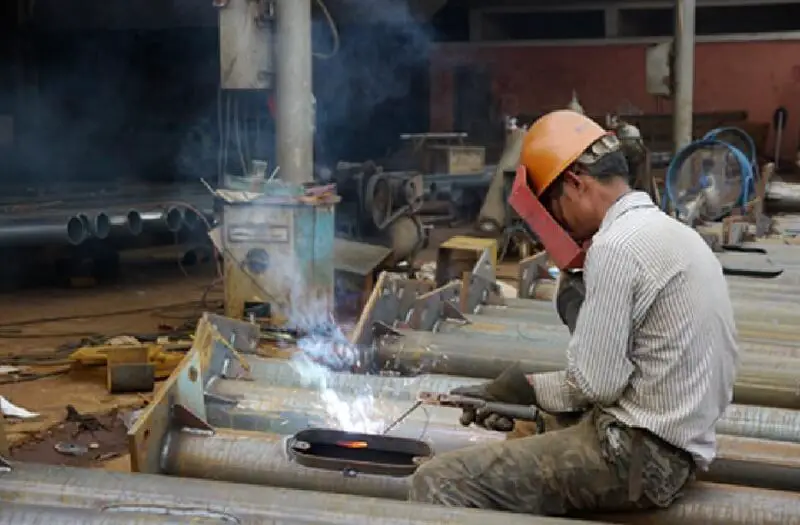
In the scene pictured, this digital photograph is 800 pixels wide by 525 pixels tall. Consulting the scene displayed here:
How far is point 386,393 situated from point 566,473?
4.39 feet

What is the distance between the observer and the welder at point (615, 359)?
2.80 m

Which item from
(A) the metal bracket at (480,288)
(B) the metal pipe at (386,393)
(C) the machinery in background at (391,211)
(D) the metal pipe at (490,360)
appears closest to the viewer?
(B) the metal pipe at (386,393)

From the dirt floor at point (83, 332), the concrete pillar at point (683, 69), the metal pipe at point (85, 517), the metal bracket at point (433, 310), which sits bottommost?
the dirt floor at point (83, 332)

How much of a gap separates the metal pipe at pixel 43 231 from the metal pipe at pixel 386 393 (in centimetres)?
424

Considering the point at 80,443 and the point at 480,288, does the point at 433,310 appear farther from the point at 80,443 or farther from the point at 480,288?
the point at 80,443

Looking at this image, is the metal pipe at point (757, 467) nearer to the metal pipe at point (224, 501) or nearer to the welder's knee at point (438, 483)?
the metal pipe at point (224, 501)

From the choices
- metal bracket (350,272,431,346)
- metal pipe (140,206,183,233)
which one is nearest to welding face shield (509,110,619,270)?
metal bracket (350,272,431,346)

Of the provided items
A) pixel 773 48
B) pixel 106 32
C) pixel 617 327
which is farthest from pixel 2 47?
pixel 617 327

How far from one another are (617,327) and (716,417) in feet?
1.40

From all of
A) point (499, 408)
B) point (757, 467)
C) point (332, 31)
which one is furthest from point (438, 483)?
point (332, 31)

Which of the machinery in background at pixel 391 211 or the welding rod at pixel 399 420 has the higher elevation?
the machinery in background at pixel 391 211

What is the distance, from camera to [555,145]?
297cm

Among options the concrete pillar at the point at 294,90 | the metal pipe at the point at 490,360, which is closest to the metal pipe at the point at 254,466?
the metal pipe at the point at 490,360

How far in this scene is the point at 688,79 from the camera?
11.4 metres
